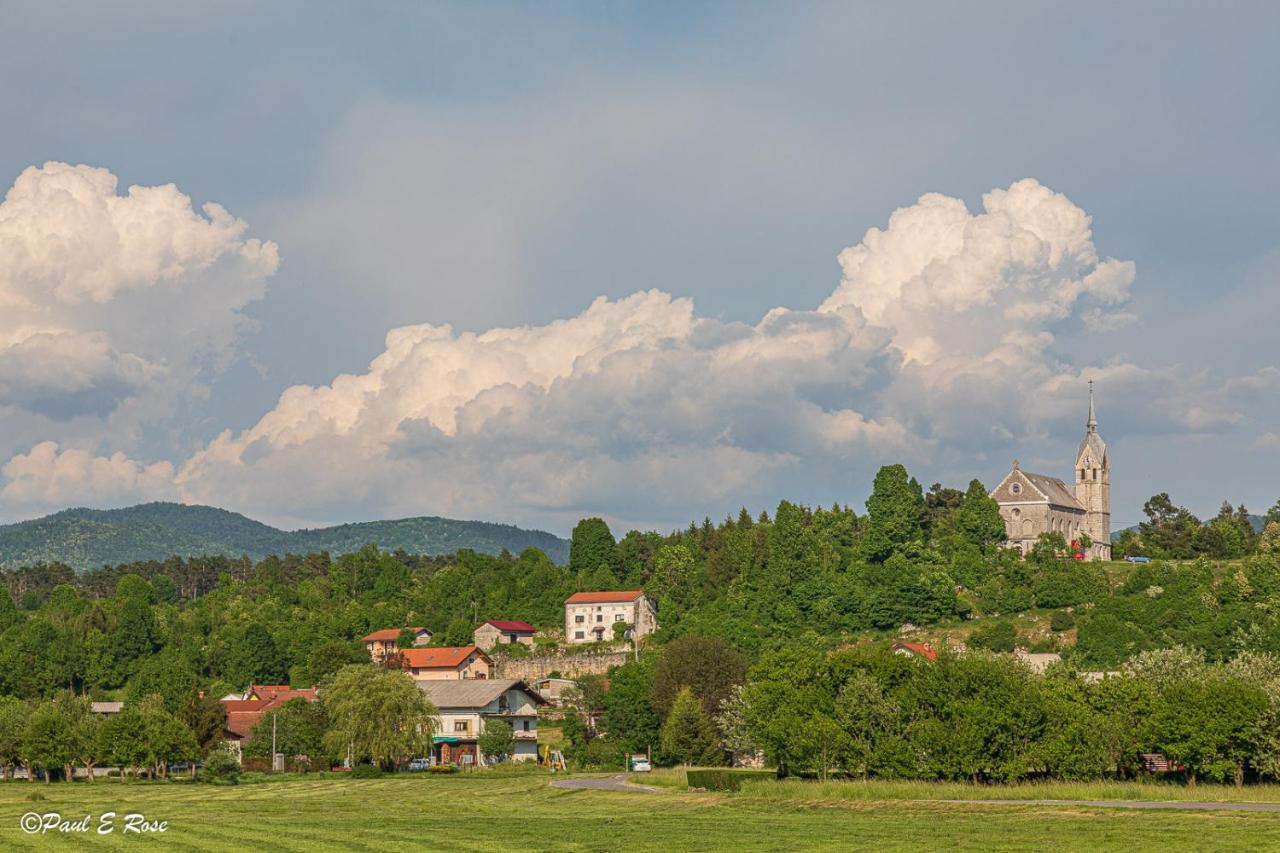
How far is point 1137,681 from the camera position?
235 feet

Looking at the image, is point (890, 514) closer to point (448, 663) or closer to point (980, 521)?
point (980, 521)

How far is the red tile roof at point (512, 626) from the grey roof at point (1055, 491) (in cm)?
6053

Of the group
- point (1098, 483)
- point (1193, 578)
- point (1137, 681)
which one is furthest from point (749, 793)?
point (1098, 483)

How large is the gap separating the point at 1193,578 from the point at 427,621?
84.6 metres

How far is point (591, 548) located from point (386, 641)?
99.7ft

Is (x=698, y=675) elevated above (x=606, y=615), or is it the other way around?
(x=606, y=615)

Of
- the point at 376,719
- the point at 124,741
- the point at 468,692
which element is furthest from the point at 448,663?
the point at 124,741

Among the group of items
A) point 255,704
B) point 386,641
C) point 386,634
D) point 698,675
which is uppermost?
point 386,634

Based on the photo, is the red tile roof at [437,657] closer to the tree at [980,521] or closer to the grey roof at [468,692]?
the grey roof at [468,692]

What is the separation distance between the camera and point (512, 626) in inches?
6329

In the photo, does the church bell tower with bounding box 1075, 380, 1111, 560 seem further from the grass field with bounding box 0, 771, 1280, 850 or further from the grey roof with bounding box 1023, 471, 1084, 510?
the grass field with bounding box 0, 771, 1280, 850

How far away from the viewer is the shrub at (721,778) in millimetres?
73062

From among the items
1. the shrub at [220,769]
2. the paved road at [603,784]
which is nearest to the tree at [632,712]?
the paved road at [603,784]

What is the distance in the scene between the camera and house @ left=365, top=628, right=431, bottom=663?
156125 millimetres
